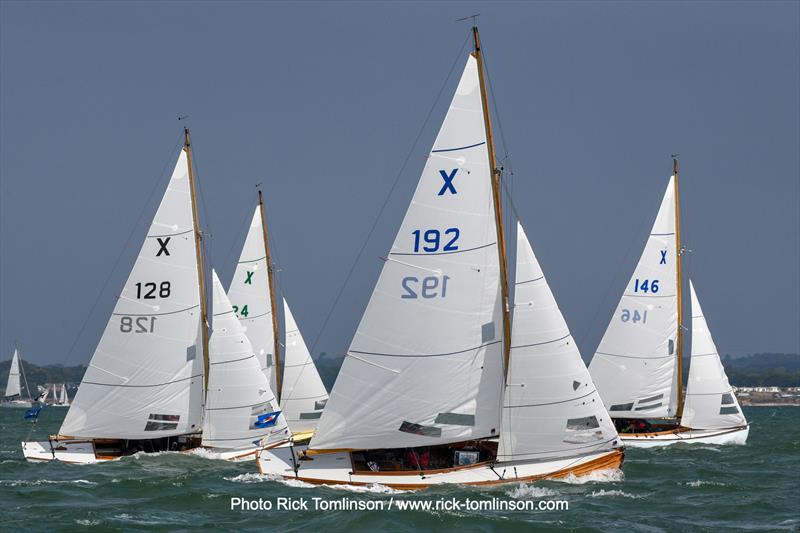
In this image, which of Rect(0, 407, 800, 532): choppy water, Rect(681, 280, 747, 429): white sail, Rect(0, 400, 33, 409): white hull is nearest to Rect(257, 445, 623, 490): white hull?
Rect(0, 407, 800, 532): choppy water

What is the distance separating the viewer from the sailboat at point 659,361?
44906 mm

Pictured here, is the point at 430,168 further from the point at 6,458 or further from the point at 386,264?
the point at 6,458

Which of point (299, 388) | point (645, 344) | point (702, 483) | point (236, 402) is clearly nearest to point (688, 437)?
point (645, 344)

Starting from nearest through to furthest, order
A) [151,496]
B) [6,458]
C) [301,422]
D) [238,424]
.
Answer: [151,496] → [238,424] → [6,458] → [301,422]

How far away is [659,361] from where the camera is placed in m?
45.3

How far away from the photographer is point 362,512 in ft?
77.3

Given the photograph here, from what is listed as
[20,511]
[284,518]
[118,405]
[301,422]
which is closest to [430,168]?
[284,518]

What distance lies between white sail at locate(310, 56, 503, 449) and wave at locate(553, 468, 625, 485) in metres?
2.00

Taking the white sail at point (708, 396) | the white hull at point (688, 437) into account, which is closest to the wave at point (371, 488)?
the white hull at point (688, 437)

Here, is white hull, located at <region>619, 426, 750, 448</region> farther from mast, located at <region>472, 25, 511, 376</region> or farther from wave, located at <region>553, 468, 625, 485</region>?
mast, located at <region>472, 25, 511, 376</region>

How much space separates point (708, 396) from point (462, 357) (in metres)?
20.3

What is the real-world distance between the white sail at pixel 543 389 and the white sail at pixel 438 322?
1.76ft

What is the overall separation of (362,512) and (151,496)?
6.06 m

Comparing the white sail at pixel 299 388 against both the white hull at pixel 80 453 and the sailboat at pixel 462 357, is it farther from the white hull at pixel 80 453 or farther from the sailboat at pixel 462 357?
the sailboat at pixel 462 357
